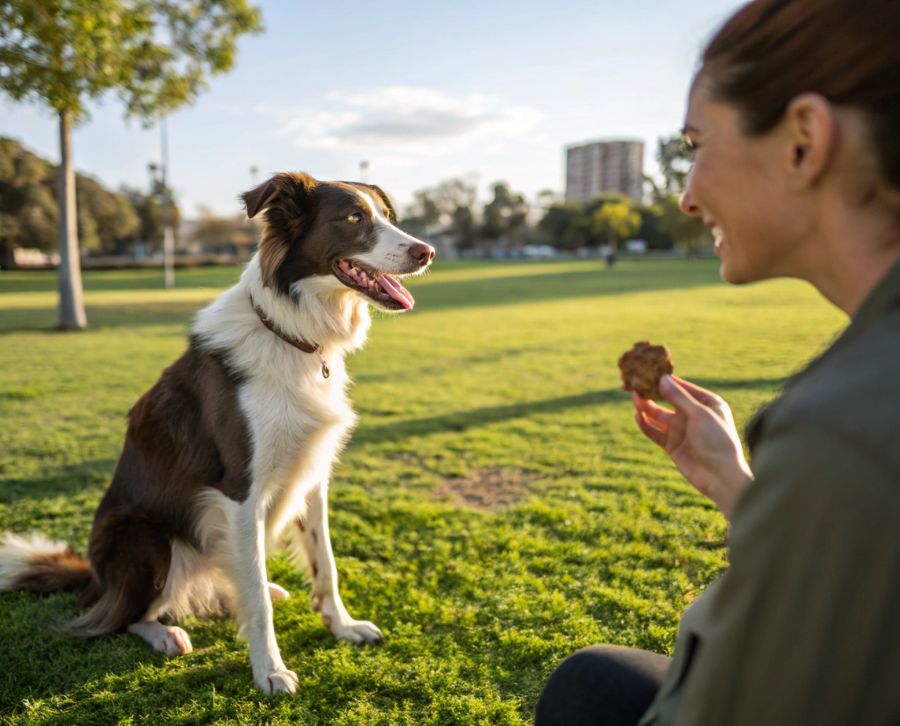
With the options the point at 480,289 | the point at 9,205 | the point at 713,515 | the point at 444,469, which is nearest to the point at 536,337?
the point at 444,469

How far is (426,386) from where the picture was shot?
9.98 metres

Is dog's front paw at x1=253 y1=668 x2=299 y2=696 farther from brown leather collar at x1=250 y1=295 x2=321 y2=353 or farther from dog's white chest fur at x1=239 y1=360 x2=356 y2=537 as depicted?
brown leather collar at x1=250 y1=295 x2=321 y2=353

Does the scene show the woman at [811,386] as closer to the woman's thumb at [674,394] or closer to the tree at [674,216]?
the woman's thumb at [674,394]

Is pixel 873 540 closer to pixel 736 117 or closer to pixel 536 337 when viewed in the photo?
pixel 736 117

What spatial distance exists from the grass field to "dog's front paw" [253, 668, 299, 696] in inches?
1.8

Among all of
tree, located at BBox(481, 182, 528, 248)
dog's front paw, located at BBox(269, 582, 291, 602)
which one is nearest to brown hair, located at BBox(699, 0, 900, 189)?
dog's front paw, located at BBox(269, 582, 291, 602)

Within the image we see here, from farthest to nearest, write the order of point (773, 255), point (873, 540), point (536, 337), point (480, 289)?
1. point (480, 289)
2. point (536, 337)
3. point (773, 255)
4. point (873, 540)

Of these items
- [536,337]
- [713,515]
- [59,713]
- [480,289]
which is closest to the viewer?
[59,713]

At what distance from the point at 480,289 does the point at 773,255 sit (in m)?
32.3

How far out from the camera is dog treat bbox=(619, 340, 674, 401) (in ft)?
7.28

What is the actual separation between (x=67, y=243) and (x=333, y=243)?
51.7ft

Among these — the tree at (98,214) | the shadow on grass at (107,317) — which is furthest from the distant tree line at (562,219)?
the shadow on grass at (107,317)

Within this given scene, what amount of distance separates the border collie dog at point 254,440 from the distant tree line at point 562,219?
6881 centimetres

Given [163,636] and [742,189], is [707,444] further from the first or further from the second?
[163,636]
